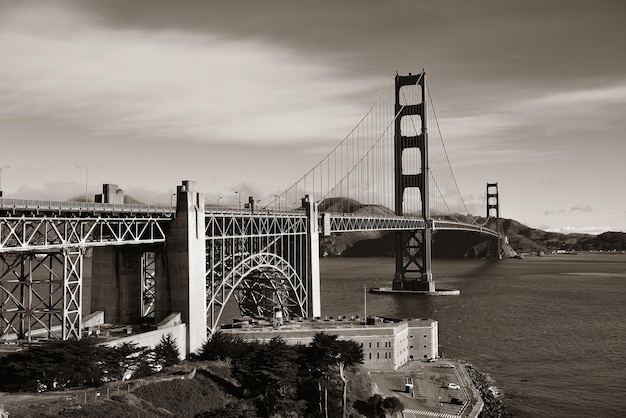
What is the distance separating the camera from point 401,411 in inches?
1768

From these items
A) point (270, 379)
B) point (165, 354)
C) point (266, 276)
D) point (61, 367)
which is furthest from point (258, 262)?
point (61, 367)

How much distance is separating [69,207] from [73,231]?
1570 mm

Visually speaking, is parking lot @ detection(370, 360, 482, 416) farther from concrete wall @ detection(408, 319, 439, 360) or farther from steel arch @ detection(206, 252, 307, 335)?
steel arch @ detection(206, 252, 307, 335)

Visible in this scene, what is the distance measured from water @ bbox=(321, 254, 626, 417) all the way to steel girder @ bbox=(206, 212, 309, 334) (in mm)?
10255

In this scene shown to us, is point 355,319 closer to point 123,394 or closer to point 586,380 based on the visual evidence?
point 586,380

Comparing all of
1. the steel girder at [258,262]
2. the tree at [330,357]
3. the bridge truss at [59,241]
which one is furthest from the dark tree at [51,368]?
the steel girder at [258,262]

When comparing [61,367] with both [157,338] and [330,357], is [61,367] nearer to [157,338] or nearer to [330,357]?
[157,338]

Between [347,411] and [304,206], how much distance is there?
115ft

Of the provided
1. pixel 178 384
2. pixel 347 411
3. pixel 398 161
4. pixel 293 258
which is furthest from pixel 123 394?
pixel 398 161

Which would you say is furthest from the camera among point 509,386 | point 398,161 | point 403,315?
point 398,161

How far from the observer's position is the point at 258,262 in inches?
2514

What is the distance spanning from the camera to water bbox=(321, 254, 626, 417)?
53938 mm

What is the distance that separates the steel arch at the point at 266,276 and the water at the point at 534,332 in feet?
30.3

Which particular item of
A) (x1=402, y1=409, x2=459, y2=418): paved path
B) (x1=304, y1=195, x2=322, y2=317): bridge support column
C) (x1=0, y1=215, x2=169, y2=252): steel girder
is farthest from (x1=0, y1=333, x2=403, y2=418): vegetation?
(x1=304, y1=195, x2=322, y2=317): bridge support column
